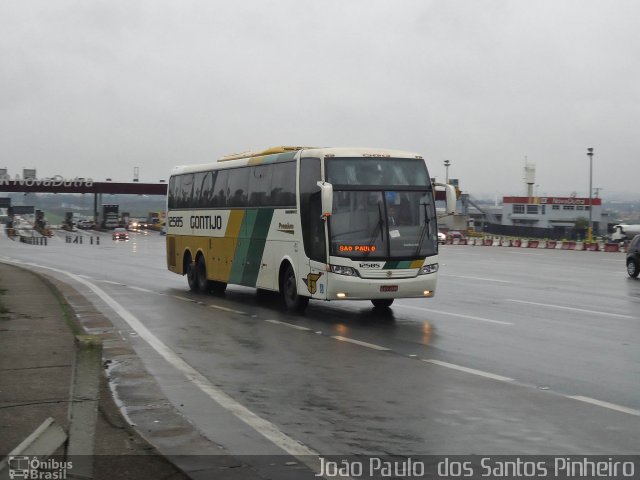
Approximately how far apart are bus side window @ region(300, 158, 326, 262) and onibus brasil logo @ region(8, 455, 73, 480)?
12044mm

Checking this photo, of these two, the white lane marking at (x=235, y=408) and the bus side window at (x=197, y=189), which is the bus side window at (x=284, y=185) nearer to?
the white lane marking at (x=235, y=408)

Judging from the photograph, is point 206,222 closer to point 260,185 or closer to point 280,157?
point 260,185

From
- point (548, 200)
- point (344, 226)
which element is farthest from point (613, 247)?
point (548, 200)

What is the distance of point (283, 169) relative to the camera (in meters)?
19.8

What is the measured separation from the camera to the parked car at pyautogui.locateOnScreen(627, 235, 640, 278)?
31.5 metres

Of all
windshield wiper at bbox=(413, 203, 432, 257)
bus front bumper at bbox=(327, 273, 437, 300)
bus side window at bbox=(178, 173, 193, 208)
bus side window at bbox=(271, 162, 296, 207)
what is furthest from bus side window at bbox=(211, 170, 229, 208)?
windshield wiper at bbox=(413, 203, 432, 257)

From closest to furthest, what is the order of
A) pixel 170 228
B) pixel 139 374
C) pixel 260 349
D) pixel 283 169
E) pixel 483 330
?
pixel 139 374
pixel 260 349
pixel 483 330
pixel 283 169
pixel 170 228

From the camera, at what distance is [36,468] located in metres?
5.45

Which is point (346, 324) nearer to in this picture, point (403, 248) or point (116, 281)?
point (403, 248)

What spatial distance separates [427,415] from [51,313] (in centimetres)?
1030

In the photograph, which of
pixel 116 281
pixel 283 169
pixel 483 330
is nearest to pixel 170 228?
pixel 116 281

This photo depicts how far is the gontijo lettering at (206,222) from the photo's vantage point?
2362 centimetres

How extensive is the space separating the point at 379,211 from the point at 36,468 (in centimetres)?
1289

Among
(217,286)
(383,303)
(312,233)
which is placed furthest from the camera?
(217,286)
